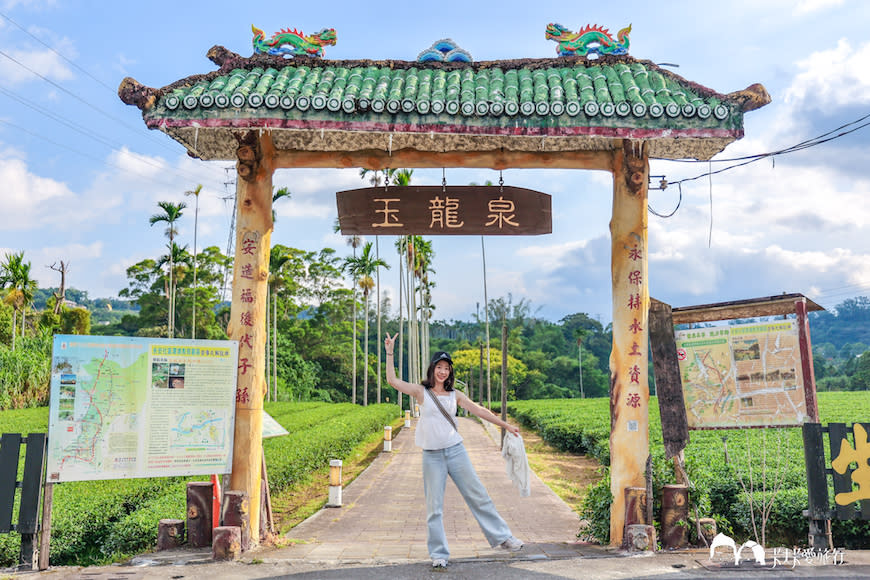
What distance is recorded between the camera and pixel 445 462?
526 cm

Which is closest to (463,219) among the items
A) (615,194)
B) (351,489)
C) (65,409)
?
(615,194)

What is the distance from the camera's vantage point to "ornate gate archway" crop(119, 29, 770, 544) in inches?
234

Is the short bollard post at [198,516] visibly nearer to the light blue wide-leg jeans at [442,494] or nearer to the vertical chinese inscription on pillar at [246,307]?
the vertical chinese inscription on pillar at [246,307]

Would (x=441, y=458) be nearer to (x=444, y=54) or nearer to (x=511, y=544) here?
(x=511, y=544)

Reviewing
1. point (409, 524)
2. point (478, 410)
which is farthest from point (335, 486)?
point (478, 410)

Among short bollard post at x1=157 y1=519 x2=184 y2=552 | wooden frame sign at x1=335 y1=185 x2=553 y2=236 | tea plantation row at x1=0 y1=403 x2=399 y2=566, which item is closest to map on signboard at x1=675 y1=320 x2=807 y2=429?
wooden frame sign at x1=335 y1=185 x2=553 y2=236

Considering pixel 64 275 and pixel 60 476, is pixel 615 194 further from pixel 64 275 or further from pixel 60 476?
pixel 64 275

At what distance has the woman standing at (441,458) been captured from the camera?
5.16 meters

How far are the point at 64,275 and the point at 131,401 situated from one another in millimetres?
39779

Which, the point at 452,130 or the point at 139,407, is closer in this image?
the point at 139,407

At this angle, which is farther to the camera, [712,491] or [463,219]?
[712,491]

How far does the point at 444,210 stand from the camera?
6.78 m

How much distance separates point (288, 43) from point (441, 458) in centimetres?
447

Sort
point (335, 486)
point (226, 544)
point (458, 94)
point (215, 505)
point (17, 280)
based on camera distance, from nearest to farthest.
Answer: point (226, 544) → point (458, 94) → point (215, 505) → point (335, 486) → point (17, 280)
